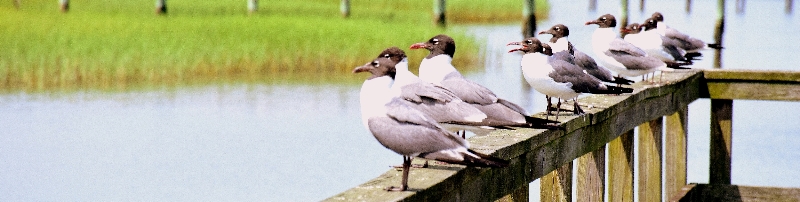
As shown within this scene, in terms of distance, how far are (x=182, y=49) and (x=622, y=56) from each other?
11679 mm

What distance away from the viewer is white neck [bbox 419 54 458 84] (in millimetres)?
4727

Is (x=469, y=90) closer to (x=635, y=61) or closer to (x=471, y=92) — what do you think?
(x=471, y=92)

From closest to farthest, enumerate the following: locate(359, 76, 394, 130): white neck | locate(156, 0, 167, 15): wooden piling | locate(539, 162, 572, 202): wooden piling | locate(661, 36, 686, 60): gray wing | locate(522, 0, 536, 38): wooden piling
Result: locate(359, 76, 394, 130): white neck
locate(539, 162, 572, 202): wooden piling
locate(661, 36, 686, 60): gray wing
locate(156, 0, 167, 15): wooden piling
locate(522, 0, 536, 38): wooden piling

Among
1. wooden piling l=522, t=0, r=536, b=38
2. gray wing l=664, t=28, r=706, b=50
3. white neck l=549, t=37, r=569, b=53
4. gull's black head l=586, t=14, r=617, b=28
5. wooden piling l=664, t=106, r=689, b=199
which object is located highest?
gull's black head l=586, t=14, r=617, b=28

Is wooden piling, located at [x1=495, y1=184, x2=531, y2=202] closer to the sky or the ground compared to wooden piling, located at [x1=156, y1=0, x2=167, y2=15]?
closer to the sky

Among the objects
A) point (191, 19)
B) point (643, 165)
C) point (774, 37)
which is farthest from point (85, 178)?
point (774, 37)

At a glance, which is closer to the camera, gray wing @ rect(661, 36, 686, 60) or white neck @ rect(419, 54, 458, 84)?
white neck @ rect(419, 54, 458, 84)

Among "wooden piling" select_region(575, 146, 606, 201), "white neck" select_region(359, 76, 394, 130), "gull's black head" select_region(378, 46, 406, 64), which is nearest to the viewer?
"white neck" select_region(359, 76, 394, 130)

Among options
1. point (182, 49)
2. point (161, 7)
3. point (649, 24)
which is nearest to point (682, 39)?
point (649, 24)

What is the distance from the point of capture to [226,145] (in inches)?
508

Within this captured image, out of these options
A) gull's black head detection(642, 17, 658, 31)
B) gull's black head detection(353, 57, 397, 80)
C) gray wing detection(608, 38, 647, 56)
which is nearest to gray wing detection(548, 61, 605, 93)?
gull's black head detection(353, 57, 397, 80)

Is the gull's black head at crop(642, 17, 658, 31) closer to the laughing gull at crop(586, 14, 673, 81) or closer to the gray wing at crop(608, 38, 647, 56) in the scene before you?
the laughing gull at crop(586, 14, 673, 81)

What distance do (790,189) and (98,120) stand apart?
10181 mm

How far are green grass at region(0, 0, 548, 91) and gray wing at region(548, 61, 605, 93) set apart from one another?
11762 millimetres
